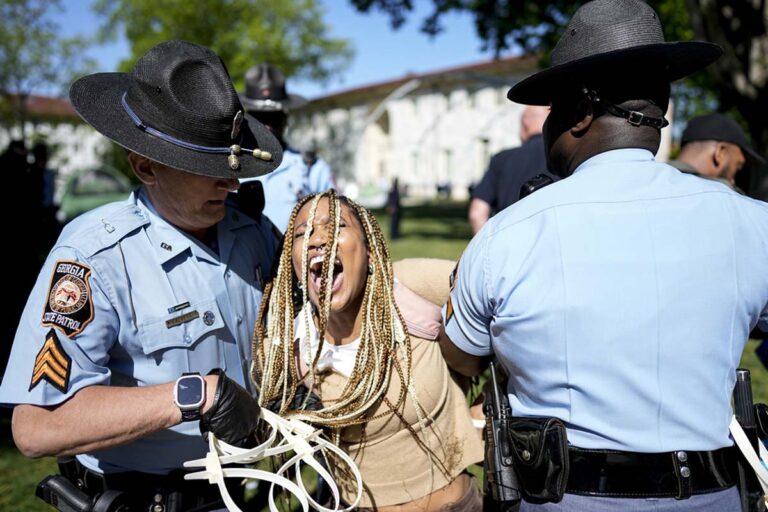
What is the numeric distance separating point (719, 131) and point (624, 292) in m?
3.58

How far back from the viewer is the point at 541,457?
1.70m

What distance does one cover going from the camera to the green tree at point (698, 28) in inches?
347

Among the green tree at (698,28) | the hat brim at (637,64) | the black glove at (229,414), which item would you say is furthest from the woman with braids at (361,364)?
the green tree at (698,28)

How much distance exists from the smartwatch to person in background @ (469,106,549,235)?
339 cm

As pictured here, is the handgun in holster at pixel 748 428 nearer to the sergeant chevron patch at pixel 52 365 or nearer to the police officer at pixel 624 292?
the police officer at pixel 624 292

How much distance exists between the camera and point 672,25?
19.1m

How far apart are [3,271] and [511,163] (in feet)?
18.1

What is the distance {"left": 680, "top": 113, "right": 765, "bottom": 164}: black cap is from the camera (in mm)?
4570

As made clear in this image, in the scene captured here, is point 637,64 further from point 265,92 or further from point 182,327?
point 265,92

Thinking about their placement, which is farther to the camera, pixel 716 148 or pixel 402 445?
pixel 716 148

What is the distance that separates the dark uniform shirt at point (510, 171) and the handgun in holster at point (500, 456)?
10.2 feet

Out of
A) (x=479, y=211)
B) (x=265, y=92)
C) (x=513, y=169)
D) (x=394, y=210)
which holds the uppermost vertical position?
(x=265, y=92)

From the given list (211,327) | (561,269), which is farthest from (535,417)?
(211,327)

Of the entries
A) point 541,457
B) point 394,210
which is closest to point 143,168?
point 541,457
